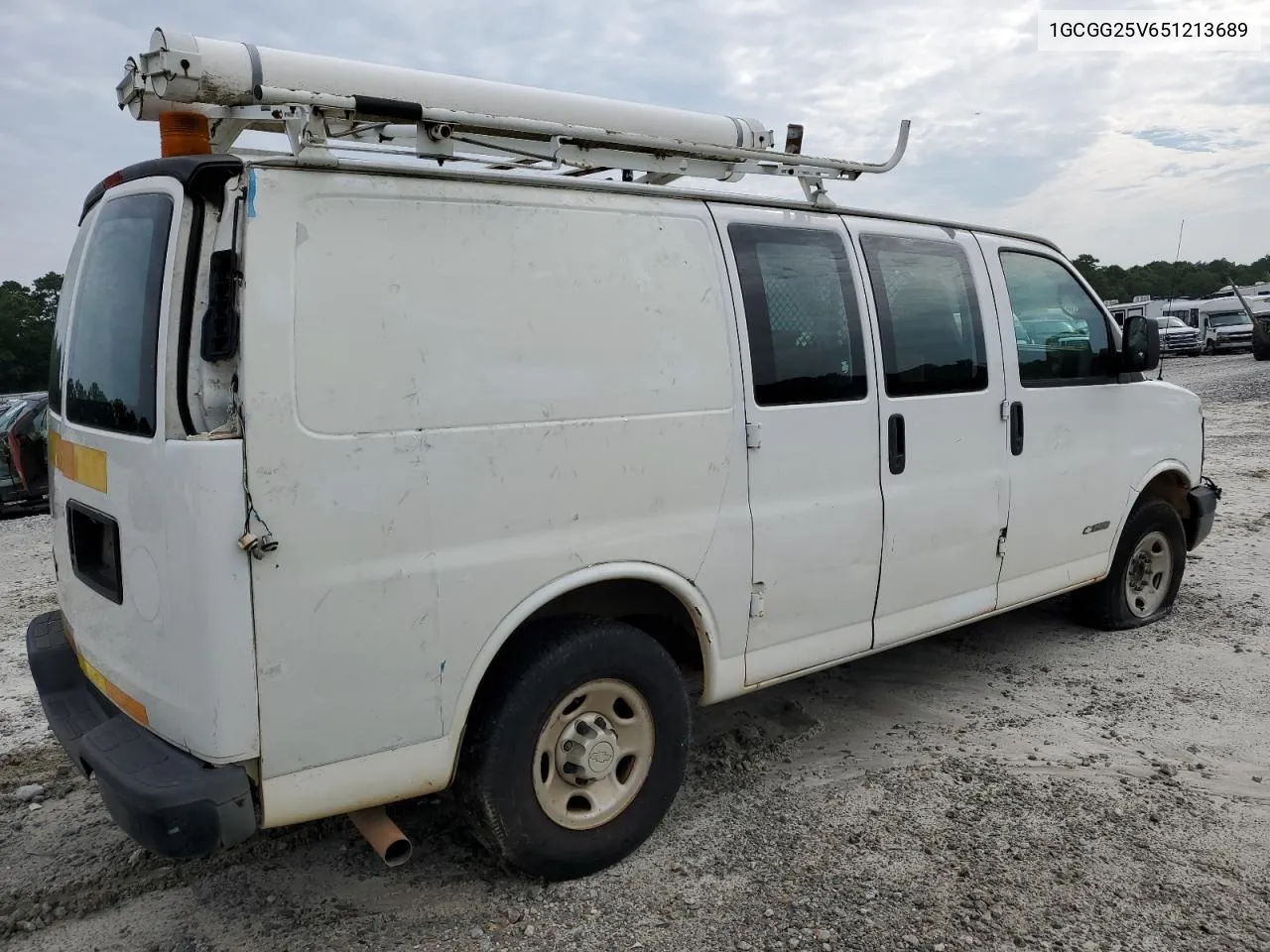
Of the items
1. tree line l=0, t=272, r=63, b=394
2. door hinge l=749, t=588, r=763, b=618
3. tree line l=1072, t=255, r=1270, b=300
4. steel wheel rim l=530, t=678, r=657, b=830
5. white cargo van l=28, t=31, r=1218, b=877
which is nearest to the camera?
white cargo van l=28, t=31, r=1218, b=877

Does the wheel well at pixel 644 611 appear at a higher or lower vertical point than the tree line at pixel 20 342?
lower

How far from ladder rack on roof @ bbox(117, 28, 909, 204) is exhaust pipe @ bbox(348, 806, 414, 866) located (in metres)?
1.88

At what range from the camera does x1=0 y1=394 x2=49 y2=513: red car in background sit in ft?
36.6

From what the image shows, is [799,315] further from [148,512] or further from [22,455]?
[22,455]

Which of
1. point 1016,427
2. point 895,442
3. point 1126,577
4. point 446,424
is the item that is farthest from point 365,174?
point 1126,577

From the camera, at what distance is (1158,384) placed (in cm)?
535

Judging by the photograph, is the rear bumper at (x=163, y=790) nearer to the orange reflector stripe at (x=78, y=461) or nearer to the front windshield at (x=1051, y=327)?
the orange reflector stripe at (x=78, y=461)

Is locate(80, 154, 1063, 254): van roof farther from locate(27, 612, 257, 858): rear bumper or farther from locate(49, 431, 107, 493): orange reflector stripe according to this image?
locate(27, 612, 257, 858): rear bumper

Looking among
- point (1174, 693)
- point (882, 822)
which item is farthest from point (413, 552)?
point (1174, 693)

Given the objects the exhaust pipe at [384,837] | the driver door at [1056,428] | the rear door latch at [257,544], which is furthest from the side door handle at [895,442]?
the rear door latch at [257,544]

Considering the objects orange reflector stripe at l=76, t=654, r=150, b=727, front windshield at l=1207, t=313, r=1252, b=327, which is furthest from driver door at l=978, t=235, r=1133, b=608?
front windshield at l=1207, t=313, r=1252, b=327

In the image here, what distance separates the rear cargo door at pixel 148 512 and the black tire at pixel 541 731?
2.31 feet

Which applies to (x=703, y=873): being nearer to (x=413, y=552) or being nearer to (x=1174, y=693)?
(x=413, y=552)

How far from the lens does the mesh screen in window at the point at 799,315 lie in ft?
11.6
